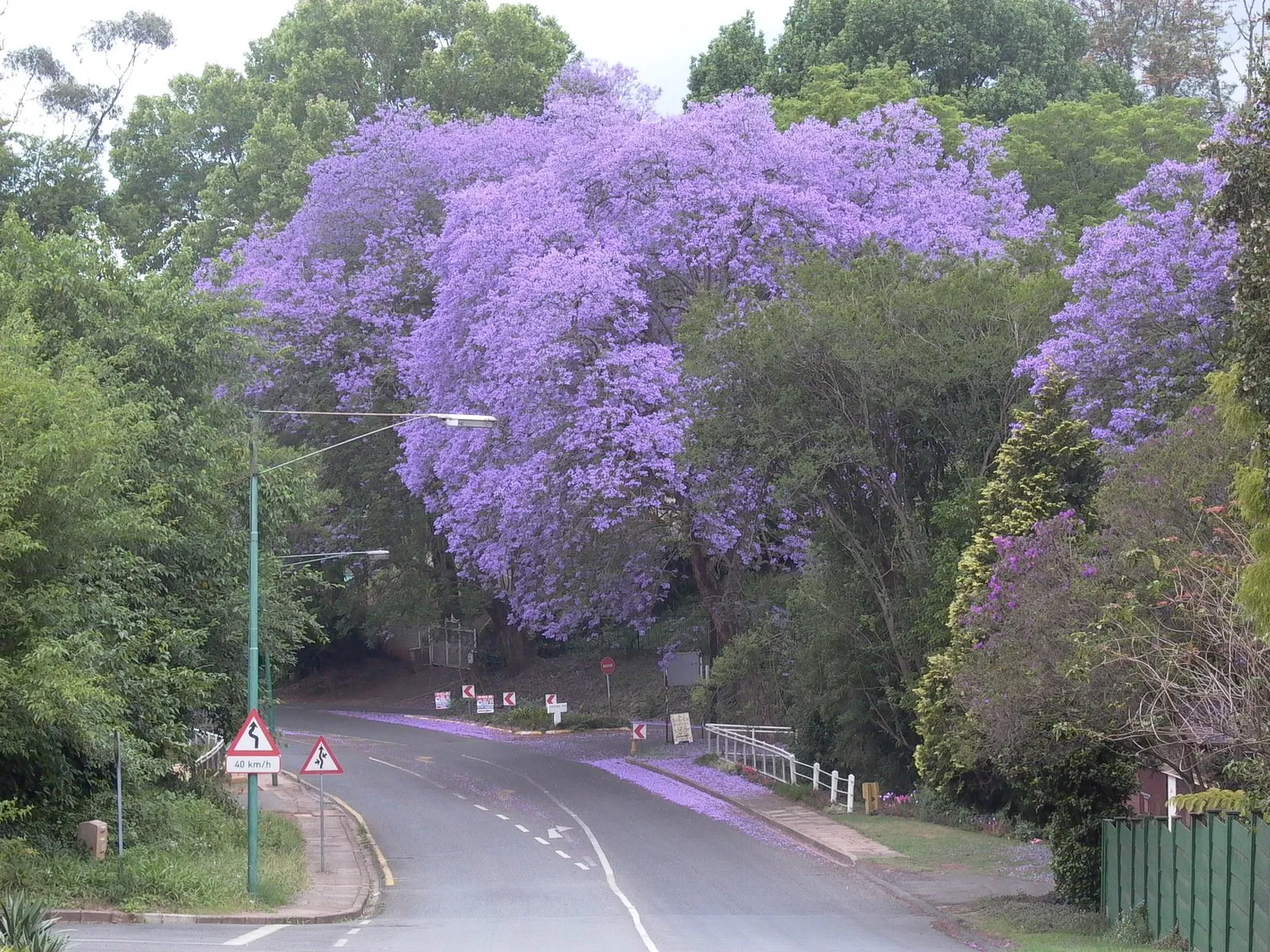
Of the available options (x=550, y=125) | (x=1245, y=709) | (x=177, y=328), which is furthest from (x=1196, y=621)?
(x=550, y=125)

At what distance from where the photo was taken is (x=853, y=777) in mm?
32156

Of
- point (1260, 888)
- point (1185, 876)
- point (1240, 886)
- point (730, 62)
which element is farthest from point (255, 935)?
point (730, 62)

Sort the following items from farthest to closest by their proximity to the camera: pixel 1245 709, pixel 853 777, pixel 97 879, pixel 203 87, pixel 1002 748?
pixel 203 87, pixel 853 777, pixel 97 879, pixel 1002 748, pixel 1245 709

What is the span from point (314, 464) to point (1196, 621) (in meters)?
33.2

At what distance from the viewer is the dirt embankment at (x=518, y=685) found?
54.4 meters

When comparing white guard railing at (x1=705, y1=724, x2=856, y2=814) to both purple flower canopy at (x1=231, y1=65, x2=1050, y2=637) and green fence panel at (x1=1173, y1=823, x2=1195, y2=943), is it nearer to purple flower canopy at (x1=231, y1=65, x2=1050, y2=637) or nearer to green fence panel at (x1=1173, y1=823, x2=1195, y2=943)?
purple flower canopy at (x1=231, y1=65, x2=1050, y2=637)

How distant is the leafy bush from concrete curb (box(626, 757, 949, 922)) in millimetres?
12072

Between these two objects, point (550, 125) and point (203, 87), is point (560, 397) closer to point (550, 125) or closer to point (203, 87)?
point (550, 125)

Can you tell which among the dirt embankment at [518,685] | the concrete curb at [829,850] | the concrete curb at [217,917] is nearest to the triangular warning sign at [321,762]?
the concrete curb at [217,917]

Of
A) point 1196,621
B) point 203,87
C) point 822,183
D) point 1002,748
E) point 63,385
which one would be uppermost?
point 203,87

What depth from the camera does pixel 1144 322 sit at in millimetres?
27188

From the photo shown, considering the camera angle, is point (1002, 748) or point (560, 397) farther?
point (560, 397)

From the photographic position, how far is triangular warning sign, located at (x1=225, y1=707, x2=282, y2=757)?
21688 millimetres

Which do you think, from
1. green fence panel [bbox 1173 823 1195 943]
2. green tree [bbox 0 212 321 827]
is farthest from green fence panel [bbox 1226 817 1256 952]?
green tree [bbox 0 212 321 827]
